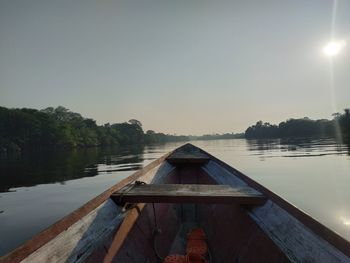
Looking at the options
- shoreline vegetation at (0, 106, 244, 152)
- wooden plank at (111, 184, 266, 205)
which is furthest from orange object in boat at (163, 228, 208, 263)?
shoreline vegetation at (0, 106, 244, 152)

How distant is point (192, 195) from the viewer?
338 centimetres

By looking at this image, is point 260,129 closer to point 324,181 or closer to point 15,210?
point 324,181

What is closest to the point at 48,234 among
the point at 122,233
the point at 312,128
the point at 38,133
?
the point at 122,233

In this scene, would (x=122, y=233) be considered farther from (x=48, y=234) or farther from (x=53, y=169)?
(x=53, y=169)

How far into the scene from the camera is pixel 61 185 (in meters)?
16.6

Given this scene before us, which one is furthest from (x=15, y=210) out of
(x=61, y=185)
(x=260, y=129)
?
(x=260, y=129)

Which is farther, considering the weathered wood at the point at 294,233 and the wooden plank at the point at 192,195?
the wooden plank at the point at 192,195

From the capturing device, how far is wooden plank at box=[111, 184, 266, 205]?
330 cm

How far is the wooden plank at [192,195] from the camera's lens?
3.30 metres

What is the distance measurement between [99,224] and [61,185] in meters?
15.3

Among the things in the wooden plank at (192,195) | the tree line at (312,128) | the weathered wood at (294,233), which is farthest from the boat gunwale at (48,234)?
the tree line at (312,128)

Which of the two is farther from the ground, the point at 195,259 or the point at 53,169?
the point at 195,259

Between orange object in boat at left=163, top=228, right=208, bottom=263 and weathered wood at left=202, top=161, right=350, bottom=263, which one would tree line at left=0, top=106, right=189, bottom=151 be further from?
weathered wood at left=202, top=161, right=350, bottom=263

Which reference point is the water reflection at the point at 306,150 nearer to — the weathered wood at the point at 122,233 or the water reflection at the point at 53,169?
the water reflection at the point at 53,169
